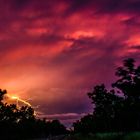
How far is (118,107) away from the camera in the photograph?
320 feet

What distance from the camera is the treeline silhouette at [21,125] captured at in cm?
9700

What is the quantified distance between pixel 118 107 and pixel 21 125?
21.7 m

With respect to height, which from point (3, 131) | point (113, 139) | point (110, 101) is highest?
point (110, 101)

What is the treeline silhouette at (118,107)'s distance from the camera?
90.6 metres

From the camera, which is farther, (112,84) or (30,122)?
(30,122)

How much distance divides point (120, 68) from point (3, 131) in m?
28.1

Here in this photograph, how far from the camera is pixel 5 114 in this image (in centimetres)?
10412

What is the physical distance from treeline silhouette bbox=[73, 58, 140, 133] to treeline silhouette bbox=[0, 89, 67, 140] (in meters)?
10.6

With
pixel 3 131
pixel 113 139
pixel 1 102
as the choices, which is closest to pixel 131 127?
pixel 3 131

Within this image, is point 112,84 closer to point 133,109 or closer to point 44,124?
point 133,109

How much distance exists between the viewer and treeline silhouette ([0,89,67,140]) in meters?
97.0

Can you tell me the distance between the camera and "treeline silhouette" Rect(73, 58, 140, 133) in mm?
90631

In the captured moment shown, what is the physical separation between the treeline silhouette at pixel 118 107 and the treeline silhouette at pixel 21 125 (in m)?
10.6

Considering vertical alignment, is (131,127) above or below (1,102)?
below
